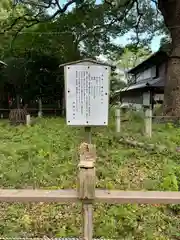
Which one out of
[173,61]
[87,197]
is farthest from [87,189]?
[173,61]

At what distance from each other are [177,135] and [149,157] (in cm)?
275

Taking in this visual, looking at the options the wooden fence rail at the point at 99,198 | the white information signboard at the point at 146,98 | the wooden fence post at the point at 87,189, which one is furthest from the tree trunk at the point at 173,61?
the wooden fence post at the point at 87,189

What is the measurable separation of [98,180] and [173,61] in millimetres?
9159

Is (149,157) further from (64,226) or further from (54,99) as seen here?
(54,99)

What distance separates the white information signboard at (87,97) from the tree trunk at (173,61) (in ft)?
34.9

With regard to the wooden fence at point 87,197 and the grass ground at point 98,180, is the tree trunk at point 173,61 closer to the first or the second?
the grass ground at point 98,180

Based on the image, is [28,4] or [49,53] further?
[49,53]

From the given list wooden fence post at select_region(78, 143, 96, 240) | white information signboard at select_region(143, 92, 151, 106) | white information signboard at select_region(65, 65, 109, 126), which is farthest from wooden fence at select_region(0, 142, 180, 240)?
white information signboard at select_region(143, 92, 151, 106)

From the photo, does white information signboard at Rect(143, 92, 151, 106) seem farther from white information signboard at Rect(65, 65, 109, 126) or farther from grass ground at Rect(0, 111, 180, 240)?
white information signboard at Rect(65, 65, 109, 126)

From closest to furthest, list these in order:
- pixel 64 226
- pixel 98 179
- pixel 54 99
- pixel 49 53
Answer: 1. pixel 64 226
2. pixel 98 179
3. pixel 49 53
4. pixel 54 99

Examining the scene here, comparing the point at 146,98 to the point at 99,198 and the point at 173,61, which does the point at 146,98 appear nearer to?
the point at 173,61

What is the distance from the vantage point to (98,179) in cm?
633

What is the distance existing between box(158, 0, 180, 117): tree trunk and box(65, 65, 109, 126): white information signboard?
10.6 m

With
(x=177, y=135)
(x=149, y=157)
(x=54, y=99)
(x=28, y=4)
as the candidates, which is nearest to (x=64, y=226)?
(x=149, y=157)
